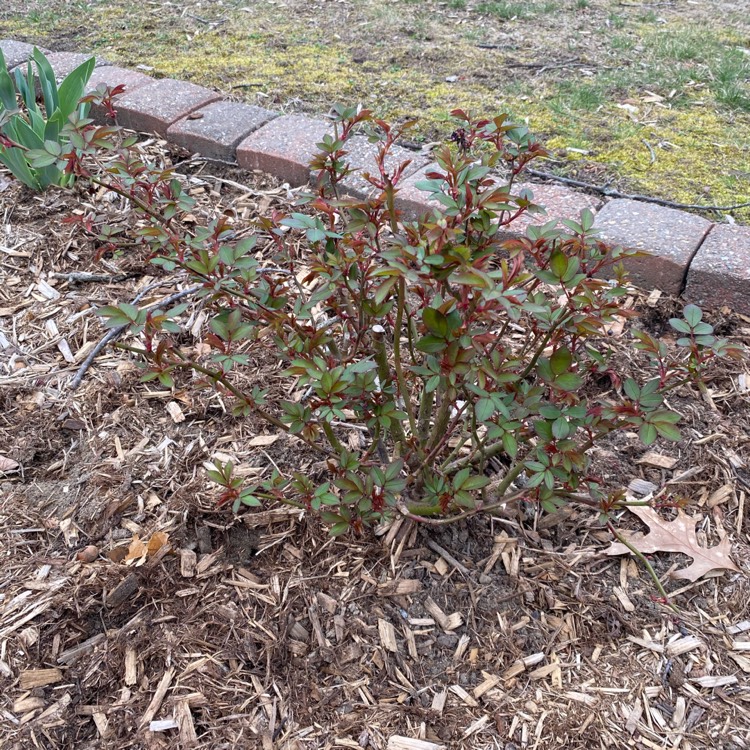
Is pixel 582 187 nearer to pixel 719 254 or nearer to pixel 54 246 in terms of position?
pixel 719 254

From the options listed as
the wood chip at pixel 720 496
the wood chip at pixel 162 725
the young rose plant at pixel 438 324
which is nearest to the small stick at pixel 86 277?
the young rose plant at pixel 438 324

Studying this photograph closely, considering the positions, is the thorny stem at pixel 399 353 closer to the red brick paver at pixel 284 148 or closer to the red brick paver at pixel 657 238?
the red brick paver at pixel 657 238

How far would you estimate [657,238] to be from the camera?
2.43m

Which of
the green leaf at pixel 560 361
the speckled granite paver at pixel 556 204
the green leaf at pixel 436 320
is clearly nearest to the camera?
the green leaf at pixel 436 320

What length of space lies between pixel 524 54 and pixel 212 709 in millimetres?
3914

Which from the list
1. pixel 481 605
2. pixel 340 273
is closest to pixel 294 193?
pixel 340 273

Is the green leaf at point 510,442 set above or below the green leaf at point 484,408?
below

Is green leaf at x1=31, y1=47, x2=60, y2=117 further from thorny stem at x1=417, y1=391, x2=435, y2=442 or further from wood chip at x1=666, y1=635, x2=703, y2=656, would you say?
wood chip at x1=666, y1=635, x2=703, y2=656

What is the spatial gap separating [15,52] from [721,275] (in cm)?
368

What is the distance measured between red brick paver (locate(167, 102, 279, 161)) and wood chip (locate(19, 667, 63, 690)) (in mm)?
2249

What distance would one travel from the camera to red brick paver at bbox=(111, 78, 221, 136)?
323cm

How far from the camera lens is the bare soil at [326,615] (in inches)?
57.9

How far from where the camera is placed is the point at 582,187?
2820 mm

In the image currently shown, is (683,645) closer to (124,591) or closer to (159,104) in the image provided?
(124,591)
